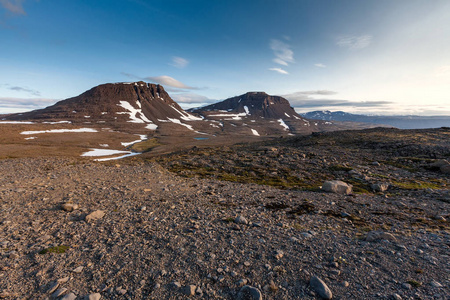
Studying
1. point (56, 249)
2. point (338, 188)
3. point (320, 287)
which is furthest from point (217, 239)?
point (338, 188)

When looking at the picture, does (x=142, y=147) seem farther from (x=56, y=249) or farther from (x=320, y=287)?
(x=320, y=287)

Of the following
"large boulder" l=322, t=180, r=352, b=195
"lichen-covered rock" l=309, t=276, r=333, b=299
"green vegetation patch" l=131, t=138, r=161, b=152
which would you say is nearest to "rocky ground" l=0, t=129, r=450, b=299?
"lichen-covered rock" l=309, t=276, r=333, b=299

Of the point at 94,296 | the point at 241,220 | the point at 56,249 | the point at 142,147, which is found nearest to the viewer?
the point at 94,296

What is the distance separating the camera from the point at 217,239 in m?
9.39

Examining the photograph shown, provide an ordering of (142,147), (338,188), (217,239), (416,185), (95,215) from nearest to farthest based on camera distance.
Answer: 1. (217,239)
2. (95,215)
3. (338,188)
4. (416,185)
5. (142,147)

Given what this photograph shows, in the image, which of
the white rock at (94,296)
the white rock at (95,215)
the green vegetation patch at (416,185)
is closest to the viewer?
the white rock at (94,296)

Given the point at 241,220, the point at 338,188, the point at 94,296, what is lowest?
the point at 338,188

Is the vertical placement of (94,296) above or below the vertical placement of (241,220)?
above

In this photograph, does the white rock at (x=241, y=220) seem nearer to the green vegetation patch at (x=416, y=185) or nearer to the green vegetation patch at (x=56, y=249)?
the green vegetation patch at (x=56, y=249)

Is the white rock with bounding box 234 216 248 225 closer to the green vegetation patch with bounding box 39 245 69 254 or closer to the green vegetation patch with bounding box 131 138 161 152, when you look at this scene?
the green vegetation patch with bounding box 39 245 69 254

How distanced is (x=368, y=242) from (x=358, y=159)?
24191mm

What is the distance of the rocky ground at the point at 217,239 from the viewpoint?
6.53 meters

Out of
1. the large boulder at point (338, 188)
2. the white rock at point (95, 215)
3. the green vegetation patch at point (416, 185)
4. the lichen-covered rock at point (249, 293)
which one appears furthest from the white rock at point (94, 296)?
the green vegetation patch at point (416, 185)

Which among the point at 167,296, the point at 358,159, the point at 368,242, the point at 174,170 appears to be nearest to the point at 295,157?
the point at 358,159
